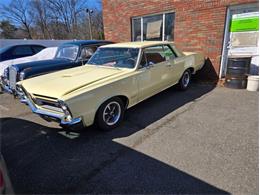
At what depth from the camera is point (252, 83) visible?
17.3ft

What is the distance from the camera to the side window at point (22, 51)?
8898mm

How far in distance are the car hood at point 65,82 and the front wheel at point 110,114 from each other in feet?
1.54

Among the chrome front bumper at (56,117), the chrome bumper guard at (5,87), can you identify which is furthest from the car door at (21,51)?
the chrome front bumper at (56,117)

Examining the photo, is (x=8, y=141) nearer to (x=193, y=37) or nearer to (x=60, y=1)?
(x=193, y=37)

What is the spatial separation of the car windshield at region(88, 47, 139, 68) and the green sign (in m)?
3.76

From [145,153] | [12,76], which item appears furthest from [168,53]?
[12,76]

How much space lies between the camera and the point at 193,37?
21.6 feet

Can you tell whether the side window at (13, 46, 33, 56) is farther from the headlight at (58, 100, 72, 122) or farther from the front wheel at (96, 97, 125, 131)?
the headlight at (58, 100, 72, 122)

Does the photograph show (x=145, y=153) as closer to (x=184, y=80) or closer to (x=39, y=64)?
(x=184, y=80)

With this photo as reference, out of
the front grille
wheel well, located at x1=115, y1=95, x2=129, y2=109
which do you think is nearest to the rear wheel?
wheel well, located at x1=115, y1=95, x2=129, y2=109

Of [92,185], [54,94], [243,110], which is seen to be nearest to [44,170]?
[92,185]

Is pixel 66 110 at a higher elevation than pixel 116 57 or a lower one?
lower

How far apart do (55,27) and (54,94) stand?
37707 millimetres

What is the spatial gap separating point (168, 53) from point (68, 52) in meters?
3.22
